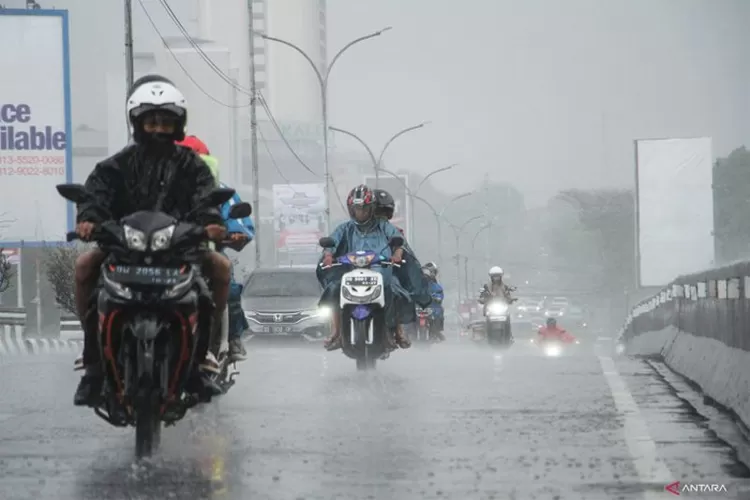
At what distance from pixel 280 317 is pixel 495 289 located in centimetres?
470

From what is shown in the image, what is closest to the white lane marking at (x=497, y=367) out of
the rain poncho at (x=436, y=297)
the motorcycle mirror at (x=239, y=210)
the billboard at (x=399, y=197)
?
the motorcycle mirror at (x=239, y=210)

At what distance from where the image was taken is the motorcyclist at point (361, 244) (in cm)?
1616

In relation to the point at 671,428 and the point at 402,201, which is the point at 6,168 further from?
the point at 402,201

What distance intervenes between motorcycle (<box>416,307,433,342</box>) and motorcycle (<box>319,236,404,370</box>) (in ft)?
65.9

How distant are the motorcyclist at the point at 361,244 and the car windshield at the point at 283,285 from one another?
1048 cm

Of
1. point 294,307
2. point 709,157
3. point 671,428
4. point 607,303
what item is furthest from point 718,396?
point 607,303

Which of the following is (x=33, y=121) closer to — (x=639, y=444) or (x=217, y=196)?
(x=217, y=196)

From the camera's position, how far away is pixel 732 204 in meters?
112

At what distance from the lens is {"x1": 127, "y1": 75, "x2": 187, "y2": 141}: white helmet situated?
9.03 metres

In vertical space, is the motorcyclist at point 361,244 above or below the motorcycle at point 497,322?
above

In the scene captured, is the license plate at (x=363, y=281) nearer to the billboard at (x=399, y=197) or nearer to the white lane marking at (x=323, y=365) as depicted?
the white lane marking at (x=323, y=365)

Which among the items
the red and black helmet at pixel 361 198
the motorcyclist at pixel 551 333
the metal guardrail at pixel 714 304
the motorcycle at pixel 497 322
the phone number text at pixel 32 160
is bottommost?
the motorcyclist at pixel 551 333

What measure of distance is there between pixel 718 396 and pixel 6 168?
2761cm

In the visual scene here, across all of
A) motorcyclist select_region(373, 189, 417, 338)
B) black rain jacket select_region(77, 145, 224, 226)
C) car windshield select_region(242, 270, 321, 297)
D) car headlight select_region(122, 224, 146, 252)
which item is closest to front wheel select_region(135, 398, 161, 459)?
car headlight select_region(122, 224, 146, 252)
